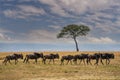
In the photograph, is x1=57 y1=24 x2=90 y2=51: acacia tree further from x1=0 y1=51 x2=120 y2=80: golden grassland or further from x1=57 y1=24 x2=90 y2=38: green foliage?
x1=0 y1=51 x2=120 y2=80: golden grassland

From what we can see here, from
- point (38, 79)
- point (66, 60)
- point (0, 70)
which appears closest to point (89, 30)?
point (66, 60)

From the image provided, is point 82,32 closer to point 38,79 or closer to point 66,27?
point 66,27

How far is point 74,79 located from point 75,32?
7697 centimetres

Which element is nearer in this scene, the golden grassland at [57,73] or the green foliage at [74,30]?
the golden grassland at [57,73]

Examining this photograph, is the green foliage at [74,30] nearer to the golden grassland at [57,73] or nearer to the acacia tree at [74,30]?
the acacia tree at [74,30]

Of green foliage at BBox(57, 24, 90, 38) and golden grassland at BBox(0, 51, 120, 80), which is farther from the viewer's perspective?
green foliage at BBox(57, 24, 90, 38)

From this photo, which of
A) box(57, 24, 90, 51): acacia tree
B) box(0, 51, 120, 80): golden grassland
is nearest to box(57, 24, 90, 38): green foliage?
box(57, 24, 90, 51): acacia tree

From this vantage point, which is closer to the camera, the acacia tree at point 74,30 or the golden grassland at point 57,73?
the golden grassland at point 57,73

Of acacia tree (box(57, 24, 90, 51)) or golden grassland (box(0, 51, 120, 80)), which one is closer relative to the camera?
golden grassland (box(0, 51, 120, 80))

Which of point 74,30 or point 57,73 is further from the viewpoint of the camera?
point 74,30

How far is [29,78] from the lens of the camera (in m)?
34.1

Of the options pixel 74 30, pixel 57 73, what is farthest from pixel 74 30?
pixel 57 73

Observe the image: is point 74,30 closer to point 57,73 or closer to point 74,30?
point 74,30

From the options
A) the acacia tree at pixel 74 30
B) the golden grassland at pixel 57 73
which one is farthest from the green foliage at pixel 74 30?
the golden grassland at pixel 57 73
